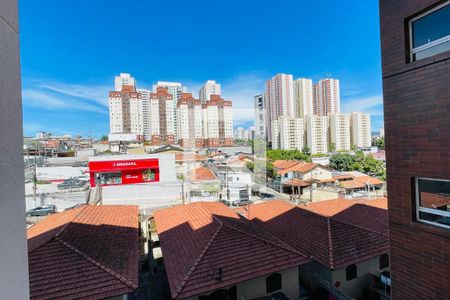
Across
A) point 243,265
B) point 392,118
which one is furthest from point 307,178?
point 392,118

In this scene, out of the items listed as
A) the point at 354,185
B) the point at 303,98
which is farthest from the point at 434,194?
the point at 303,98

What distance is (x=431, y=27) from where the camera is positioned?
12.5ft

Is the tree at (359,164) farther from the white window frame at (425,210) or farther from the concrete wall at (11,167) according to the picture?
the concrete wall at (11,167)

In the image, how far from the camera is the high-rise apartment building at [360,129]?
245 feet

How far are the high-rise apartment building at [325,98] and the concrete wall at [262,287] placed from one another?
74.9 metres

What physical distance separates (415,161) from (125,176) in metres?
25.7

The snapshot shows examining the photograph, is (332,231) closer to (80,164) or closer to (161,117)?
(80,164)

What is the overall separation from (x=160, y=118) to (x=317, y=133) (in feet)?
139

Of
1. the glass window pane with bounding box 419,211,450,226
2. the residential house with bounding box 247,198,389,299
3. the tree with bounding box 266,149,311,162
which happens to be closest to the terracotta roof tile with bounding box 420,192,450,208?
the glass window pane with bounding box 419,211,450,226

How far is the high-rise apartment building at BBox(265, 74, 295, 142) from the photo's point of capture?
215ft

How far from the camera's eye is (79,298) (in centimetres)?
602

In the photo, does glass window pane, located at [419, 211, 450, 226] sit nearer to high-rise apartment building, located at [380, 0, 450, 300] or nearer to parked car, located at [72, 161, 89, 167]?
high-rise apartment building, located at [380, 0, 450, 300]

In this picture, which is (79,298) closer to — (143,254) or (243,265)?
(243,265)

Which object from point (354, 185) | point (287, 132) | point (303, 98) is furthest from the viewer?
point (303, 98)
